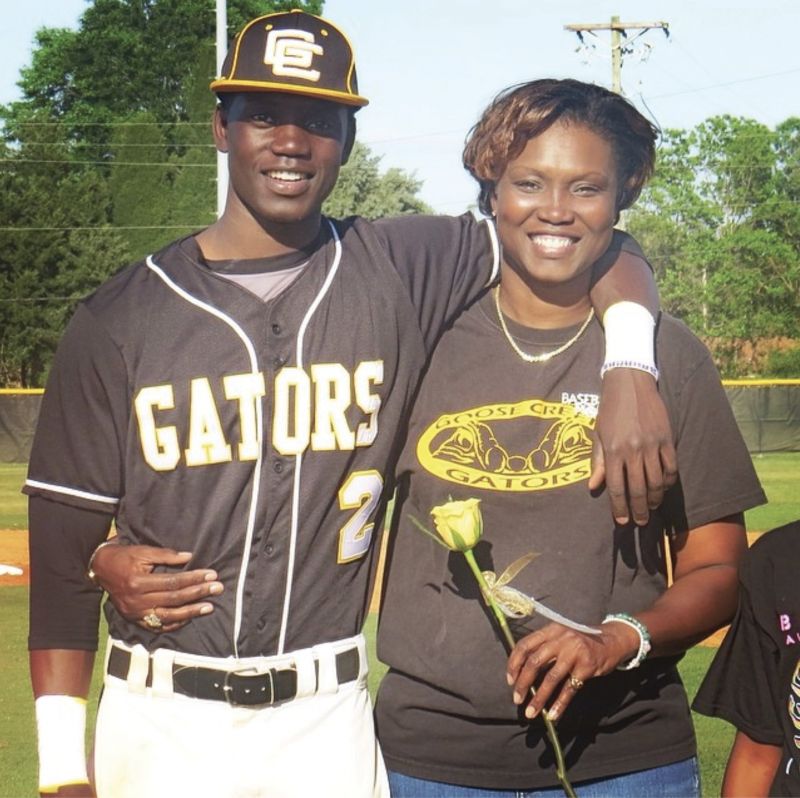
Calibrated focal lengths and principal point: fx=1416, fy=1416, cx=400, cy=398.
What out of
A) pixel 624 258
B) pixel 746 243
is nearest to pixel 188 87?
pixel 746 243

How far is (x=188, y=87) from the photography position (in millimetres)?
37094

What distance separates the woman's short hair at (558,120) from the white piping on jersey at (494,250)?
0.28 ft

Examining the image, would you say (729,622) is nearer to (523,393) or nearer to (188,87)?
(523,393)

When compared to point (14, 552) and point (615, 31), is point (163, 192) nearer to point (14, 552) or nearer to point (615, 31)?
point (615, 31)

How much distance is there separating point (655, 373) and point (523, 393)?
246 millimetres

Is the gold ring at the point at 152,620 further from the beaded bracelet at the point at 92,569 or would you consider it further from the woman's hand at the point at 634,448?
the woman's hand at the point at 634,448

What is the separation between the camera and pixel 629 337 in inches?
98.7

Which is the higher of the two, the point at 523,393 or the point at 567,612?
the point at 523,393

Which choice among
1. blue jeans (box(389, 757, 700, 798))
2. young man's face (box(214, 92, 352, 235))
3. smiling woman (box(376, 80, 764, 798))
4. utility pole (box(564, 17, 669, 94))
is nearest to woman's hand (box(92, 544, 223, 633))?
smiling woman (box(376, 80, 764, 798))

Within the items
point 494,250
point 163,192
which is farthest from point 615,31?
point 494,250

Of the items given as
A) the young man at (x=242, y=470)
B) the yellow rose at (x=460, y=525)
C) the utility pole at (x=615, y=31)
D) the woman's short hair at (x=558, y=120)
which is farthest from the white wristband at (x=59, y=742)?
the utility pole at (x=615, y=31)

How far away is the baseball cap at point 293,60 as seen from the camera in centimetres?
248

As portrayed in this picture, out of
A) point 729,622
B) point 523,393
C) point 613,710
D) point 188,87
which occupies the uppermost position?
point 188,87

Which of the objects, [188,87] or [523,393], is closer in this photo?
[523,393]
